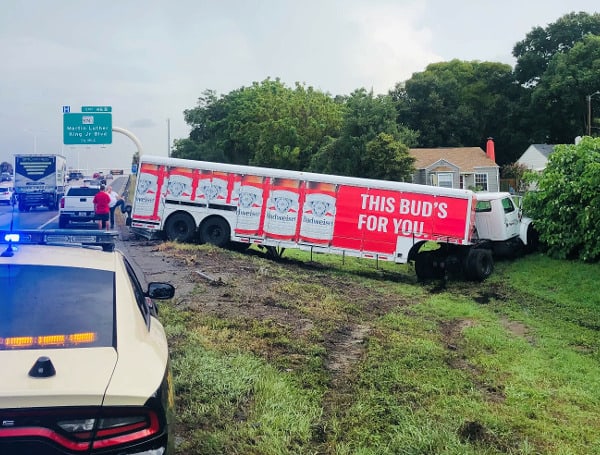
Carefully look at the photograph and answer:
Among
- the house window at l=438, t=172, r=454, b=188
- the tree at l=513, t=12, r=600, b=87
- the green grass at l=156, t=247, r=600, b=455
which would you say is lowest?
the green grass at l=156, t=247, r=600, b=455

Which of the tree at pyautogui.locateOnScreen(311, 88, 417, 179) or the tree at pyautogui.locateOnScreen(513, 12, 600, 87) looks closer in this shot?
the tree at pyautogui.locateOnScreen(311, 88, 417, 179)

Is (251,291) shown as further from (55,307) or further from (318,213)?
(55,307)

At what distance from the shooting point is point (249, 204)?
712 inches

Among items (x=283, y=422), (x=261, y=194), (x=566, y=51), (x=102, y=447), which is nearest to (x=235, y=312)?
(x=283, y=422)

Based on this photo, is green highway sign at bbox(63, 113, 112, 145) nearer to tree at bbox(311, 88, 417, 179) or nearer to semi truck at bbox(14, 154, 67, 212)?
semi truck at bbox(14, 154, 67, 212)

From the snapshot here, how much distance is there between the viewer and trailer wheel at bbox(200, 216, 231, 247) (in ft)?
60.3

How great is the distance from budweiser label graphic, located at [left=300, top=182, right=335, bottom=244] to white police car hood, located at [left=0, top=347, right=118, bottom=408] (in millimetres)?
14356

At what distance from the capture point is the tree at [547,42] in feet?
204

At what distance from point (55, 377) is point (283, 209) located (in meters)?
15.1

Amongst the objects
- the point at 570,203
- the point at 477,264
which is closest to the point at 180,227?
Answer: the point at 477,264

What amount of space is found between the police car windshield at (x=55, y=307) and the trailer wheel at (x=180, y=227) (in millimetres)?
15175

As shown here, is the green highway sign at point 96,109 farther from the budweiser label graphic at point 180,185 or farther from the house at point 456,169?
the house at point 456,169

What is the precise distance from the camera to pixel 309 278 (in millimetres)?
14602

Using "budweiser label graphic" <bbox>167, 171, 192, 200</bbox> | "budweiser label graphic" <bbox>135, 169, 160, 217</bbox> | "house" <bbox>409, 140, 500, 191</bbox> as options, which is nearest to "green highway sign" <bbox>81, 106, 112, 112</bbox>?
"budweiser label graphic" <bbox>135, 169, 160, 217</bbox>
